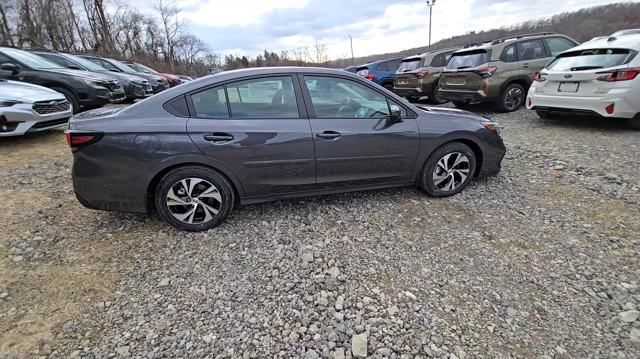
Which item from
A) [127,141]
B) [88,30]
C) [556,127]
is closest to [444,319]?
[127,141]

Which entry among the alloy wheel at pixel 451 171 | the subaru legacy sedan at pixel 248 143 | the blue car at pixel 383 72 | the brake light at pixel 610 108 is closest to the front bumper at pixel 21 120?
the subaru legacy sedan at pixel 248 143

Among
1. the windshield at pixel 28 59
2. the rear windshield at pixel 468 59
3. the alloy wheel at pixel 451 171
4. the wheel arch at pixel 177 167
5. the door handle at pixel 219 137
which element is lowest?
the alloy wheel at pixel 451 171

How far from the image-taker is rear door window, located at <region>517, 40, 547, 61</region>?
286 inches

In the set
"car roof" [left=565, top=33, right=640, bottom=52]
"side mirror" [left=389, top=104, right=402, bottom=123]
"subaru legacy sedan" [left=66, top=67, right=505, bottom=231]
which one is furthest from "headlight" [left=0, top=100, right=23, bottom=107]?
"car roof" [left=565, top=33, right=640, bottom=52]

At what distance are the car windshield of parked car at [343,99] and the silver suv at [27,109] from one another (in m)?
4.92

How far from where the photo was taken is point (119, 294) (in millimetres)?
2299

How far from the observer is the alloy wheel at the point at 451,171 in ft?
11.6

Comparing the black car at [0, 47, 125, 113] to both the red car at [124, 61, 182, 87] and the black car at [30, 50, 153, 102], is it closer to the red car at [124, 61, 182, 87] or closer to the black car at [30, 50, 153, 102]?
the black car at [30, 50, 153, 102]

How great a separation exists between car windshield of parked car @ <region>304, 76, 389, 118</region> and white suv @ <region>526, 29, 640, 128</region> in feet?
13.4

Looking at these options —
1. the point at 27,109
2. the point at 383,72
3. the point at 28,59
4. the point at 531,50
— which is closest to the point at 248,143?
the point at 27,109

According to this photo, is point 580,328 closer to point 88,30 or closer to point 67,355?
point 67,355

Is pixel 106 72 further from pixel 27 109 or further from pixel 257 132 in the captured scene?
pixel 257 132

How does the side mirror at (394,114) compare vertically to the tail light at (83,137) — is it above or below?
below

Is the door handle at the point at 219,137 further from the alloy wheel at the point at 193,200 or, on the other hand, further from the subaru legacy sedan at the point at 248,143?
the alloy wheel at the point at 193,200
